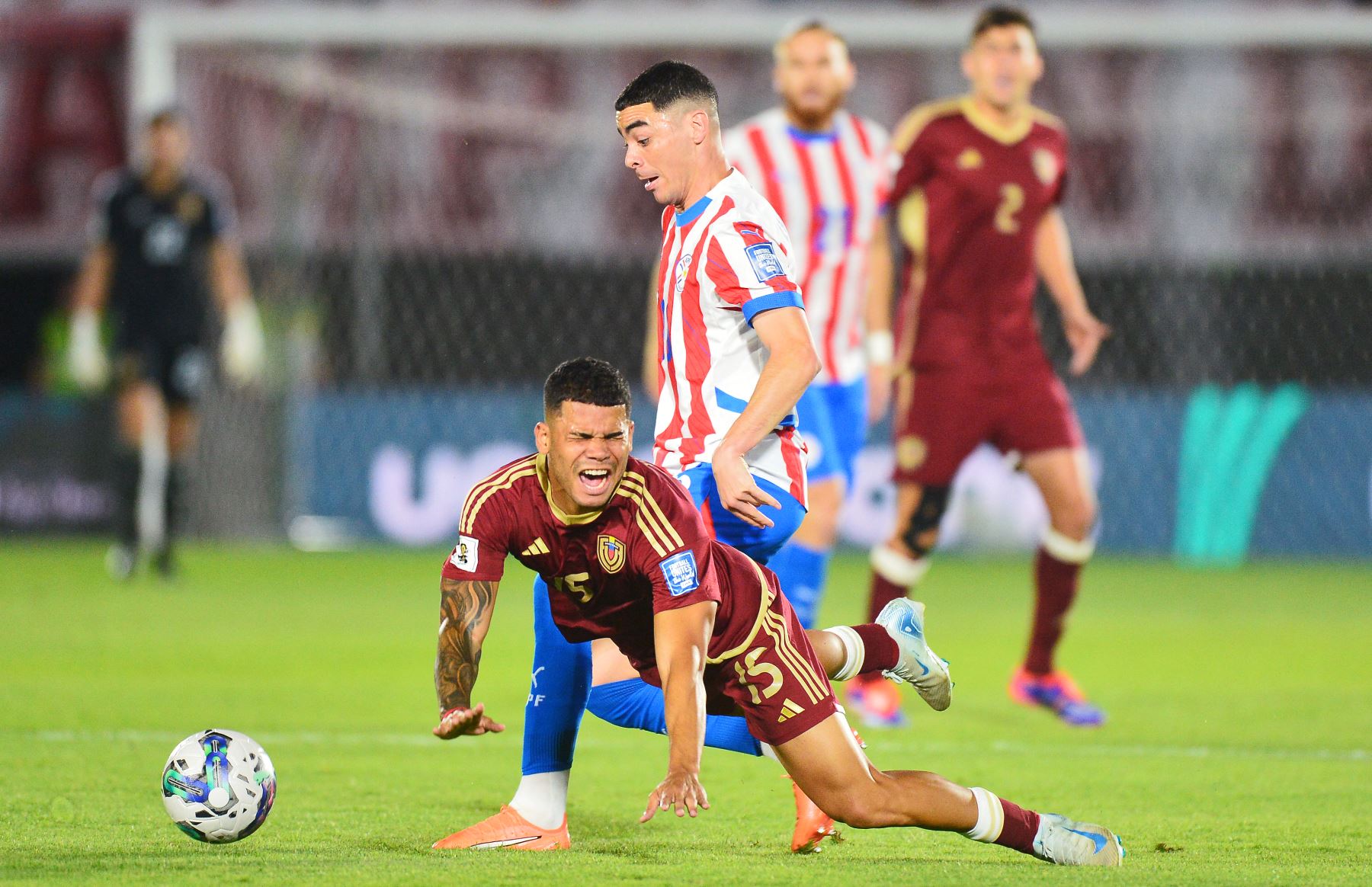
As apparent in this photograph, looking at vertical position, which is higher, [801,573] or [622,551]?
[622,551]

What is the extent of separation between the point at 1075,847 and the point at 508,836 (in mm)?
1195

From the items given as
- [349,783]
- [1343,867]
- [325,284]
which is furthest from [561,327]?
[1343,867]

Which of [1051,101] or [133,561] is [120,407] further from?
[1051,101]

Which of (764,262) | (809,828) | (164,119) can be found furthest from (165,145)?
(809,828)

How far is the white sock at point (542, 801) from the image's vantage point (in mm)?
4180

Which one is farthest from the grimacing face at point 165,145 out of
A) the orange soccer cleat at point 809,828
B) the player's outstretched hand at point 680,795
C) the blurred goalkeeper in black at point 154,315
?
the player's outstretched hand at point 680,795

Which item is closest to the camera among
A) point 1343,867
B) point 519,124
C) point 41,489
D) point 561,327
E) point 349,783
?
point 1343,867

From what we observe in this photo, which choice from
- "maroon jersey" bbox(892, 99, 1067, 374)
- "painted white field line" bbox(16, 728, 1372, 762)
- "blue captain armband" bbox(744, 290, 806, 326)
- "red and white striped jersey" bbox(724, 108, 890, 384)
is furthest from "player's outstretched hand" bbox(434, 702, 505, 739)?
"maroon jersey" bbox(892, 99, 1067, 374)

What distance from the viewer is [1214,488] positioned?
11.7 m

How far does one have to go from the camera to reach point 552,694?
423cm

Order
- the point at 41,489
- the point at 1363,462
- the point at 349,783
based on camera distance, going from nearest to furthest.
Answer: the point at 349,783, the point at 1363,462, the point at 41,489

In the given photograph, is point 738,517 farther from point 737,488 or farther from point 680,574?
point 680,574

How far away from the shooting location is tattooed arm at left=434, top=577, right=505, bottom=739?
12.4 ft

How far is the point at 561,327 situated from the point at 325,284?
1.85 m
